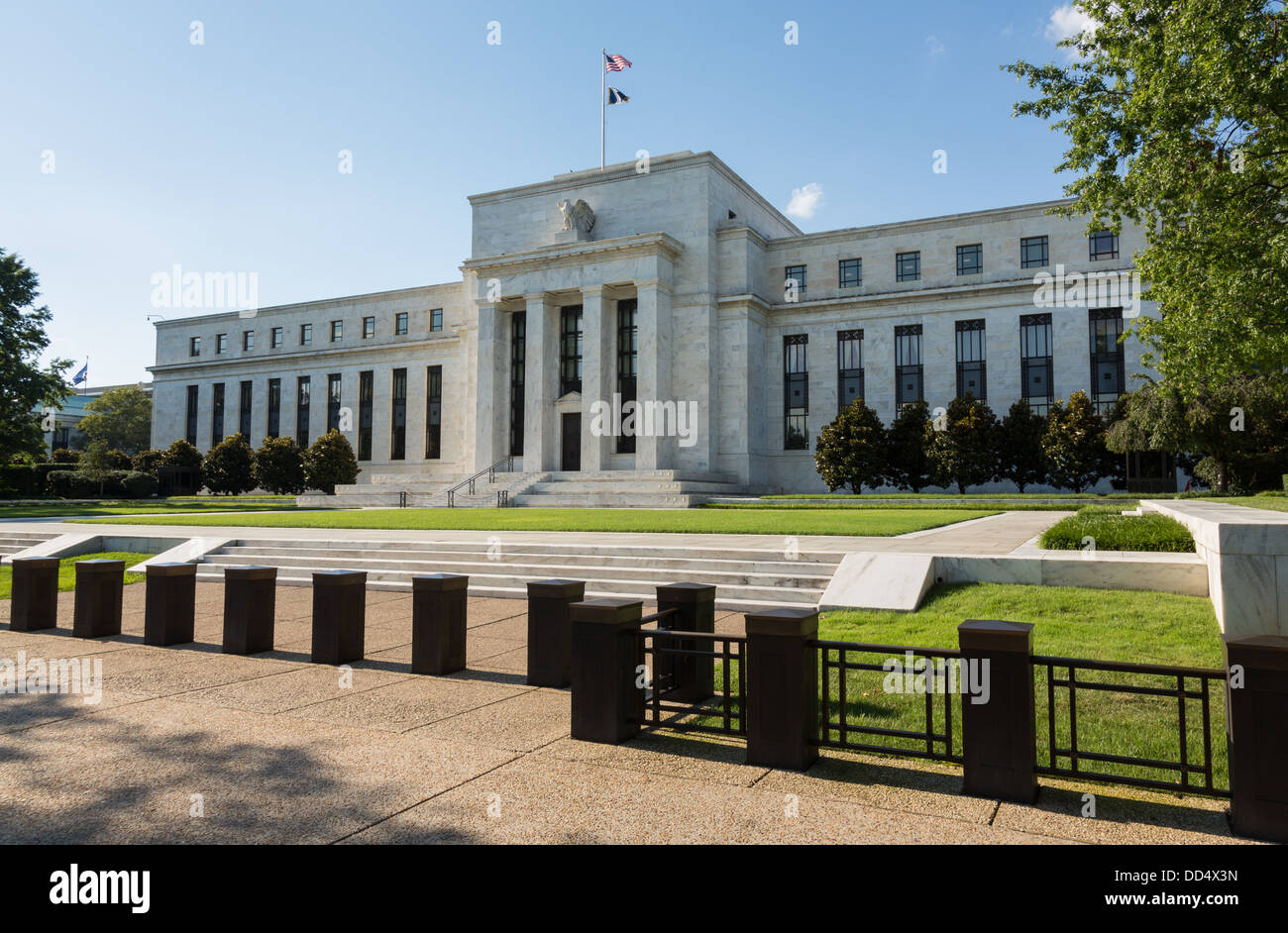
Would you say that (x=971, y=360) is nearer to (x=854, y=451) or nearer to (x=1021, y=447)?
(x=1021, y=447)

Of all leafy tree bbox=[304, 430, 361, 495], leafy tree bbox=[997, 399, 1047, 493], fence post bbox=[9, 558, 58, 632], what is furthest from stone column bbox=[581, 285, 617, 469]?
fence post bbox=[9, 558, 58, 632]

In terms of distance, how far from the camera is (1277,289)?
14078mm

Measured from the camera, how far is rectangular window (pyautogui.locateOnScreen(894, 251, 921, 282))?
47.2 metres

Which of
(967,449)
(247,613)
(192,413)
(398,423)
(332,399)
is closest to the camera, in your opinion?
(247,613)

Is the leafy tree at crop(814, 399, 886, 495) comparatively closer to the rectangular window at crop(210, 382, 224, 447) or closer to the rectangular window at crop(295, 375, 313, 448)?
the rectangular window at crop(295, 375, 313, 448)

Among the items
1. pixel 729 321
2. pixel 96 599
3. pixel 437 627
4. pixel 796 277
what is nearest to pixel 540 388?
pixel 729 321

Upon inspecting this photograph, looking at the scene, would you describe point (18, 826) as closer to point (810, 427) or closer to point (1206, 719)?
point (1206, 719)

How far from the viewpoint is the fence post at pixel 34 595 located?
1169 centimetres

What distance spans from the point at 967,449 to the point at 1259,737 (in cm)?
3718

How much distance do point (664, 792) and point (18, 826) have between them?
3.80 m

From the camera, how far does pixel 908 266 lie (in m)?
47.5

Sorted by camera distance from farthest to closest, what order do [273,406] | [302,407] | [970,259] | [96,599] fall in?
[273,406], [302,407], [970,259], [96,599]
